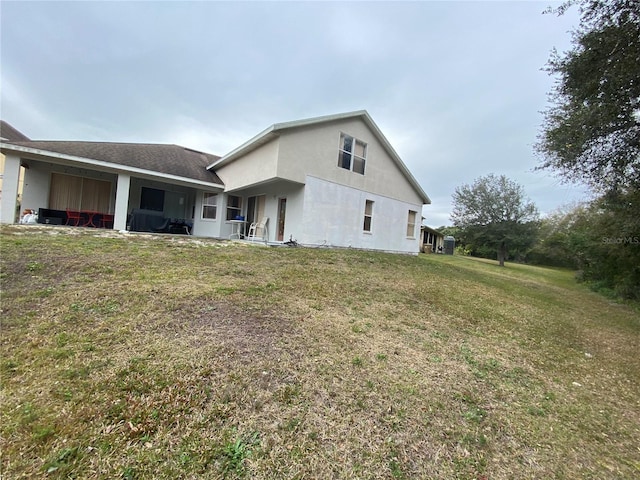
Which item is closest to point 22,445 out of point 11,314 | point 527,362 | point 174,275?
point 11,314

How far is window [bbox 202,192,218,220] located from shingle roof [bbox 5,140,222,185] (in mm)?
1003

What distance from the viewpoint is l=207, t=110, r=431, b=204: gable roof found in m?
9.79

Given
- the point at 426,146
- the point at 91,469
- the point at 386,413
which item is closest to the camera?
the point at 91,469

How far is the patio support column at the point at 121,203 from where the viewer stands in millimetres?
10617

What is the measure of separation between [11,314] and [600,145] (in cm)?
1221

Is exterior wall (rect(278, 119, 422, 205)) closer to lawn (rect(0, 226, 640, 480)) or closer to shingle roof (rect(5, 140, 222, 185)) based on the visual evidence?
shingle roof (rect(5, 140, 222, 185))

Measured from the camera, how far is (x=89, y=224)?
12.5 metres

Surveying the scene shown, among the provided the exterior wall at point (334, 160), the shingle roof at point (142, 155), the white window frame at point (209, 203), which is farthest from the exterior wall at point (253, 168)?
the white window frame at point (209, 203)

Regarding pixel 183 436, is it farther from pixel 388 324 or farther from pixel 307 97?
pixel 307 97

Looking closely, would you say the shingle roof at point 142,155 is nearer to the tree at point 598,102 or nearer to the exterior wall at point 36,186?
the exterior wall at point 36,186

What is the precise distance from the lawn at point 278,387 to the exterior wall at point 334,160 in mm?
6372

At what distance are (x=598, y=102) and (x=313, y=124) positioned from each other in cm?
796

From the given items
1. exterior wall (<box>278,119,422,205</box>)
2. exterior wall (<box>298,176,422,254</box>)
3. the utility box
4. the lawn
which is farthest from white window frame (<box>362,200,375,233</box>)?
the utility box

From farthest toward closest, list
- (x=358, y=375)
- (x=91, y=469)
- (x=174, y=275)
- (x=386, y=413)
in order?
1. (x=174, y=275)
2. (x=358, y=375)
3. (x=386, y=413)
4. (x=91, y=469)
